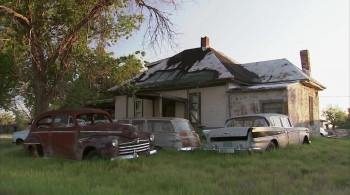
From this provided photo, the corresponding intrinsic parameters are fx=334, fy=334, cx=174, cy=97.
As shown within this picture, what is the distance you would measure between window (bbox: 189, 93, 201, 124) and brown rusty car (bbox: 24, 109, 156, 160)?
374 inches

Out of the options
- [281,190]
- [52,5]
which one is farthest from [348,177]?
[52,5]

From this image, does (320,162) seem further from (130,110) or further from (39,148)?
(130,110)

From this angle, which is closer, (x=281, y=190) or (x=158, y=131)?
(x=281, y=190)

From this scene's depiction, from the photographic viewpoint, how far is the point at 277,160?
9.05 m

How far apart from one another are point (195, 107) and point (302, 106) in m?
6.51

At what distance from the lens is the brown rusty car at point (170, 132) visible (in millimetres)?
11650

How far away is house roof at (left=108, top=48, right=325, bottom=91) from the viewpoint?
65.0 ft

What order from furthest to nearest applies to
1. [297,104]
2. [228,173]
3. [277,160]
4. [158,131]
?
[297,104] → [158,131] → [277,160] → [228,173]

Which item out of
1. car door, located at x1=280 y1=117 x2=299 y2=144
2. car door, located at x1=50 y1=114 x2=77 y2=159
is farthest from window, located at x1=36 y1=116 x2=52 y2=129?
car door, located at x1=280 y1=117 x2=299 y2=144

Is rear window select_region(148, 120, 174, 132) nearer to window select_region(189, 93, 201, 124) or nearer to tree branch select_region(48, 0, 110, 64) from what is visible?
tree branch select_region(48, 0, 110, 64)

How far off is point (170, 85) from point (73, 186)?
15062 mm

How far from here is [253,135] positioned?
10.2 m

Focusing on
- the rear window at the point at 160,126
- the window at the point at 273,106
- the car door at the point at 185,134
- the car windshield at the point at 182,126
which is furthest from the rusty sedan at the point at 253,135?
the window at the point at 273,106

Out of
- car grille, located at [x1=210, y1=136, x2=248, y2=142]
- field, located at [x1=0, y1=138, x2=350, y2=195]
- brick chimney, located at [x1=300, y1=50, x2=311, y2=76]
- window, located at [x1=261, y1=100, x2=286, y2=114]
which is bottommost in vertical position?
field, located at [x1=0, y1=138, x2=350, y2=195]
